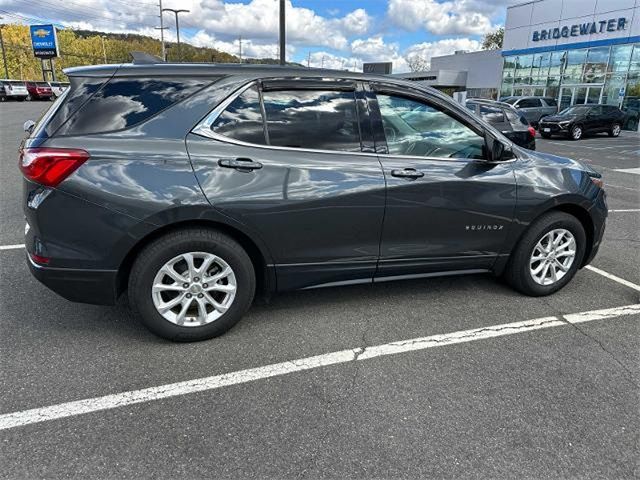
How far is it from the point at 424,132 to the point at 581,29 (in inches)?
1181

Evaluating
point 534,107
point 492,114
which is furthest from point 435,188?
point 534,107

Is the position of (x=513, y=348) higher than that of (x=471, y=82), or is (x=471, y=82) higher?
(x=471, y=82)

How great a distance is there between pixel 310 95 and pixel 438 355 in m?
1.95

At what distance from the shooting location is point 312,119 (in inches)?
126

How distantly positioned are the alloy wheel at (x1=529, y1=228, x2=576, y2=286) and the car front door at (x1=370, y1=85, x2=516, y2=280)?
1.44 ft

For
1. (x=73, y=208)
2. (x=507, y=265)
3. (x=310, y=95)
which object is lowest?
(x=507, y=265)

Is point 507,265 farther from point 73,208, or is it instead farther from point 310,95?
point 73,208

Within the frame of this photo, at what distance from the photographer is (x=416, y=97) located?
11.4 feet

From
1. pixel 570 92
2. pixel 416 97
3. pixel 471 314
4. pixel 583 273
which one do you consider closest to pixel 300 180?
pixel 416 97

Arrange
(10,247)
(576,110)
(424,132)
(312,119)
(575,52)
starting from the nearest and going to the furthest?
1. (312,119)
2. (424,132)
3. (10,247)
4. (576,110)
5. (575,52)

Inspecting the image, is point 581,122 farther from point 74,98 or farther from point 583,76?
point 74,98

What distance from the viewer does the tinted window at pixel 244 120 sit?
301 cm

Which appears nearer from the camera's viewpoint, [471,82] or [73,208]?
[73,208]

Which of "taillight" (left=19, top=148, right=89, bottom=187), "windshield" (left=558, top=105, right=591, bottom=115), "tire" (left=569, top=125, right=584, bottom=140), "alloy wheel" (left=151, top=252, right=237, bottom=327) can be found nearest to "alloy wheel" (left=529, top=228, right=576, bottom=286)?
"alloy wheel" (left=151, top=252, right=237, bottom=327)
